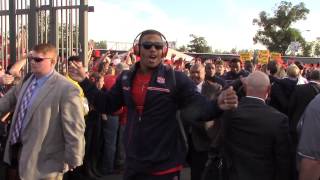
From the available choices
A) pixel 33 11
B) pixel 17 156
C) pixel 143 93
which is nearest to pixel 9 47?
pixel 33 11

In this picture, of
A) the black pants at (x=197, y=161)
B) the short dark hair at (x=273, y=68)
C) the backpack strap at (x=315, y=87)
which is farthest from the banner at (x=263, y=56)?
the black pants at (x=197, y=161)

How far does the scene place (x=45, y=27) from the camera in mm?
9352

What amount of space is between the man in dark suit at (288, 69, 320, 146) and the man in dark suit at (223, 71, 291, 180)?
2.19 m

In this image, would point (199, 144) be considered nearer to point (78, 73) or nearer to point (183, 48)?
point (78, 73)

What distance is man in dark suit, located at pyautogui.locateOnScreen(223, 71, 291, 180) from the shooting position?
14.7 feet

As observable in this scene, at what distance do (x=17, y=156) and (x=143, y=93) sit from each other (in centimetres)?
175

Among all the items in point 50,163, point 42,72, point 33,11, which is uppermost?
point 33,11

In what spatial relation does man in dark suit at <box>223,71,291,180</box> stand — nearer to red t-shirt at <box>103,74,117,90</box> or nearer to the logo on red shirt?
the logo on red shirt

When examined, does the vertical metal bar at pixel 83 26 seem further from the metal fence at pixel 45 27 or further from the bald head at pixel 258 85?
the bald head at pixel 258 85

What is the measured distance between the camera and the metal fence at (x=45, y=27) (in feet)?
28.5

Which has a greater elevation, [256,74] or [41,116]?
[256,74]

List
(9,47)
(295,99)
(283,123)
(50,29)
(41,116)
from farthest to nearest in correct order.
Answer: (9,47) → (50,29) → (295,99) → (41,116) → (283,123)

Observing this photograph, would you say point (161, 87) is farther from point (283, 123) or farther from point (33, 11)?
point (33, 11)

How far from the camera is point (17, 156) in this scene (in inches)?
202
